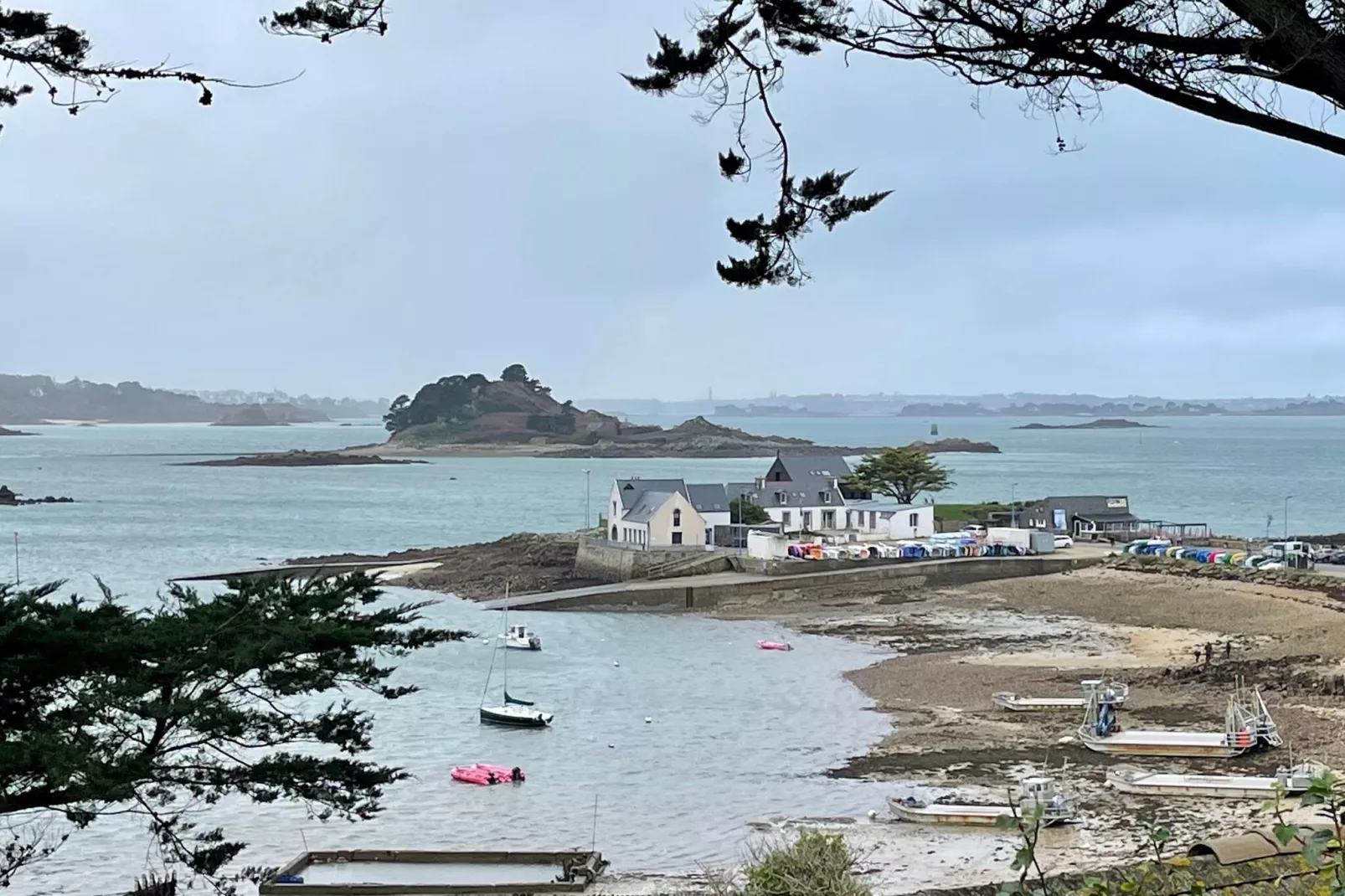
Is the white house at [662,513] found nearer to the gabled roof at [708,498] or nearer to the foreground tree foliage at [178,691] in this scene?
the gabled roof at [708,498]

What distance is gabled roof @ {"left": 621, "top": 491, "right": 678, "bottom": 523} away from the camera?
41594 millimetres

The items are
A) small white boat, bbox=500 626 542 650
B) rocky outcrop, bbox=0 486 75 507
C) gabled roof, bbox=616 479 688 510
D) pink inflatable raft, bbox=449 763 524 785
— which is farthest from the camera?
rocky outcrop, bbox=0 486 75 507

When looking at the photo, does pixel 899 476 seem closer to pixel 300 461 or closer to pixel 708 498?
pixel 708 498

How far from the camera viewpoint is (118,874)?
1431 cm

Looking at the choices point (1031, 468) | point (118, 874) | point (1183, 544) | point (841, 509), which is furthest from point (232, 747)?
point (1031, 468)

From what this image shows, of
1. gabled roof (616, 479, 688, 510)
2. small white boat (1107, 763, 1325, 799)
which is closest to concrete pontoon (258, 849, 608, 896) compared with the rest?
small white boat (1107, 763, 1325, 799)

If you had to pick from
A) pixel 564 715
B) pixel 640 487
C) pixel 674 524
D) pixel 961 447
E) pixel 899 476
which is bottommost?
pixel 564 715

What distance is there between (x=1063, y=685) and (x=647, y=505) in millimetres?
20431

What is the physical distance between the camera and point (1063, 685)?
2325 centimetres

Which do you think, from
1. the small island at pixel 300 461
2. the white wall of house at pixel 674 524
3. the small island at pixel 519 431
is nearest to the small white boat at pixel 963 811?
the white wall of house at pixel 674 524

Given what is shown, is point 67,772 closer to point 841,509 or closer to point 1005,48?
point 1005,48

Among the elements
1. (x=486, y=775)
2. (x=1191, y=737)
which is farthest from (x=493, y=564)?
(x=1191, y=737)

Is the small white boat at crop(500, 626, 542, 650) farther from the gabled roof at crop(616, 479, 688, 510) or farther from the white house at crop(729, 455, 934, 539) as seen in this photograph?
the white house at crop(729, 455, 934, 539)

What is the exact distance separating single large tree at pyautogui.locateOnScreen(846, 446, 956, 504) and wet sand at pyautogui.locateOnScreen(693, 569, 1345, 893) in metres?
13.9
